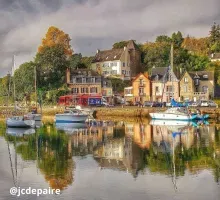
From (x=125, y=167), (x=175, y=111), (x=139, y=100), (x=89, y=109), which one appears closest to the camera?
(x=125, y=167)

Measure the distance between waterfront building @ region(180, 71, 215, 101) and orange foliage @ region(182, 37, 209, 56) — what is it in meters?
29.0

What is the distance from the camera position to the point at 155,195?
64.7 feet

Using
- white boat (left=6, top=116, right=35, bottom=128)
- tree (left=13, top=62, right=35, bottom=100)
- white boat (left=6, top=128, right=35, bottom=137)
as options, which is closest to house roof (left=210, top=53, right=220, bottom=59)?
tree (left=13, top=62, right=35, bottom=100)

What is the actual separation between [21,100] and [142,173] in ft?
199

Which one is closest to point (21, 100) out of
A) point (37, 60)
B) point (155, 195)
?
point (37, 60)

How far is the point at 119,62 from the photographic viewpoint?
8462 cm

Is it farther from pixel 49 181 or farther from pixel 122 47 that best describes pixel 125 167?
pixel 122 47

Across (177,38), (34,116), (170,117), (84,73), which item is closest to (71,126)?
(34,116)

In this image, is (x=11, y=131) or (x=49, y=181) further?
(x=11, y=131)

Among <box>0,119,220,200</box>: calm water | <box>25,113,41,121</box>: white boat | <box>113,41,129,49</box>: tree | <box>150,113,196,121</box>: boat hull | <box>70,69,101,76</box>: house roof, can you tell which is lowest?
<box>0,119,220,200</box>: calm water

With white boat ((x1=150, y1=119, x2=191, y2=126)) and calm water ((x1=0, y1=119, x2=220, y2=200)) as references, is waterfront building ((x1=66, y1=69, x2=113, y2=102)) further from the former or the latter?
calm water ((x1=0, y1=119, x2=220, y2=200))

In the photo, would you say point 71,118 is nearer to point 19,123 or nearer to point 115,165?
point 19,123

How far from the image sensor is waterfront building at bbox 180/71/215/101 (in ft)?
241

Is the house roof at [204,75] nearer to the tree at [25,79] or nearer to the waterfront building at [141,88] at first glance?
the waterfront building at [141,88]
